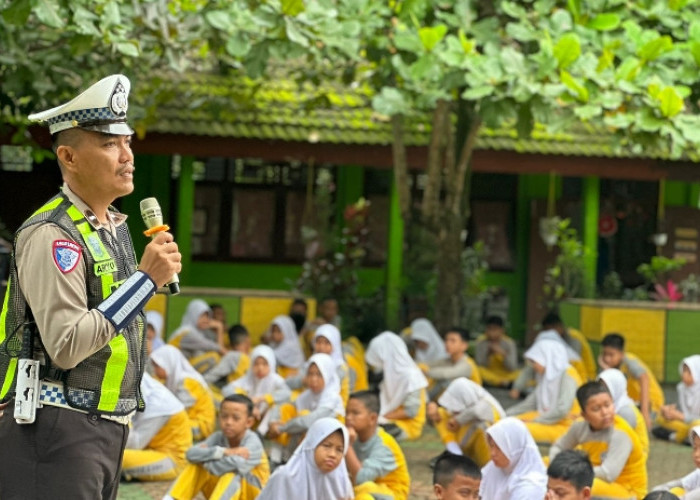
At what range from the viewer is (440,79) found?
10.1 m

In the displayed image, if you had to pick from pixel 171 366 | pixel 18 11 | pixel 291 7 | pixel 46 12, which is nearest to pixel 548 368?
pixel 171 366

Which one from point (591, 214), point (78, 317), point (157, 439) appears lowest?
point (157, 439)

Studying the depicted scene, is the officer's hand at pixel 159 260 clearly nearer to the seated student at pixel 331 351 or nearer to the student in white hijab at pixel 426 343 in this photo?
the seated student at pixel 331 351

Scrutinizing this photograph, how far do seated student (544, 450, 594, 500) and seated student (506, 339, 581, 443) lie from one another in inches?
167

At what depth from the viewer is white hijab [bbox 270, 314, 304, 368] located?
13805 mm

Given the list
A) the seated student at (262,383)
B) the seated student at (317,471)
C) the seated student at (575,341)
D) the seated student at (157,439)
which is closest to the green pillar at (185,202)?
the seated student at (575,341)

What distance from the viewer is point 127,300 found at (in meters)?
3.50

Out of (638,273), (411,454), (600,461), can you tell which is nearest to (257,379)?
(411,454)

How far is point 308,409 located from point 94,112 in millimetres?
6798

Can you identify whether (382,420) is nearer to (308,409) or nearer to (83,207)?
(308,409)

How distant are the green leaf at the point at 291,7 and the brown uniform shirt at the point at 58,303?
238 inches

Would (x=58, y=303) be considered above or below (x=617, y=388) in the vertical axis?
above

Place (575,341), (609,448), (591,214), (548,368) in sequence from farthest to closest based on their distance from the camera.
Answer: (591,214)
(575,341)
(548,368)
(609,448)

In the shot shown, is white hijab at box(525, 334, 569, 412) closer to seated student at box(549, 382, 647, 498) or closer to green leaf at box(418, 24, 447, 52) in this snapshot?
seated student at box(549, 382, 647, 498)
